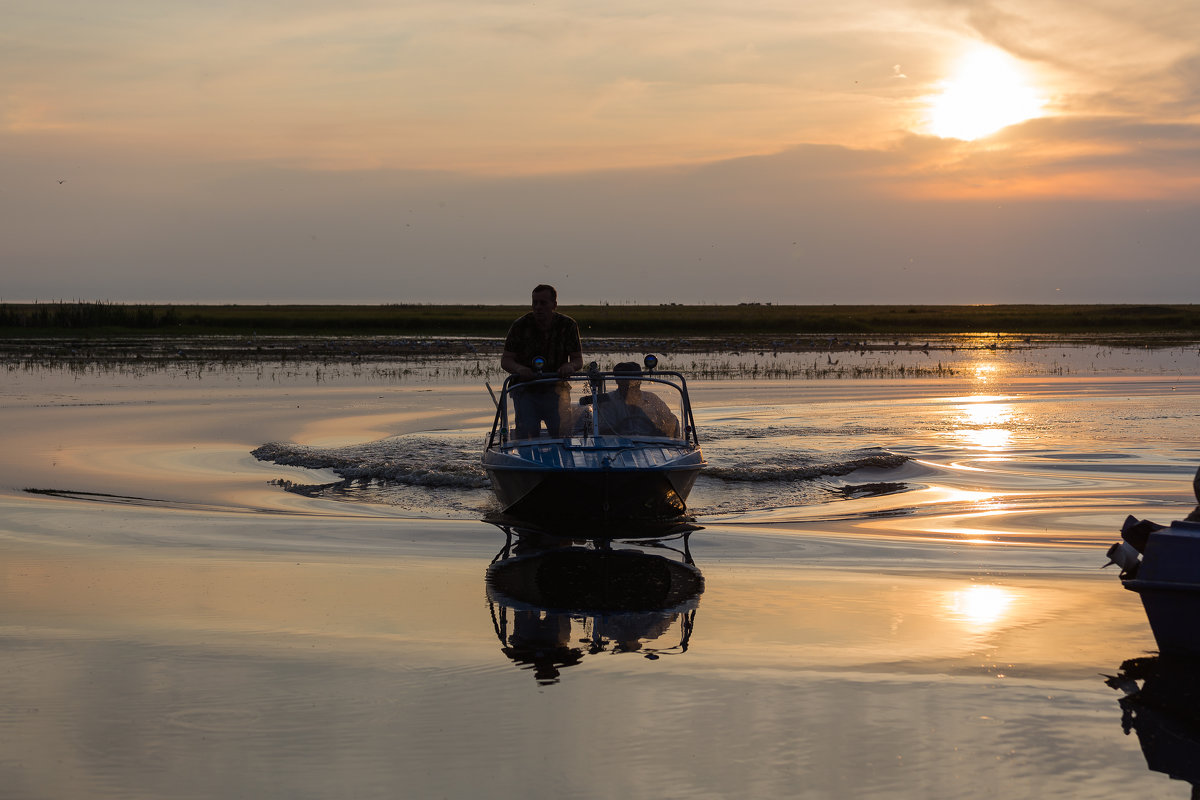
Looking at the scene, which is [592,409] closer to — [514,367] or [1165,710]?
[514,367]

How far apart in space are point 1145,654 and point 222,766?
16.1 ft

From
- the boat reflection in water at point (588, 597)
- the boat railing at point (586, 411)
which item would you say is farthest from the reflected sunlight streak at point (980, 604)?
the boat railing at point (586, 411)

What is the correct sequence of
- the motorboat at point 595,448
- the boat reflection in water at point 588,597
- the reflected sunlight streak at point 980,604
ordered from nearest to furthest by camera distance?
the boat reflection in water at point 588,597, the reflected sunlight streak at point 980,604, the motorboat at point 595,448

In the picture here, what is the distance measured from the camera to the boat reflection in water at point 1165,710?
5285 millimetres

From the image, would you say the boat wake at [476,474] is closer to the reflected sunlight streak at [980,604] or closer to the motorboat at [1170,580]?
the reflected sunlight streak at [980,604]

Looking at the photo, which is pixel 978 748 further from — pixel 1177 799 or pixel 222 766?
pixel 222 766

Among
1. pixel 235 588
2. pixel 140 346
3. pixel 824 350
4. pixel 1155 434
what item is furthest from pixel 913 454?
pixel 140 346

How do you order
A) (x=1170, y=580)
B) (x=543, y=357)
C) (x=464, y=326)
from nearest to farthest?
1. (x=1170, y=580)
2. (x=543, y=357)
3. (x=464, y=326)

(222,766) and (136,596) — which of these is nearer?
(222,766)

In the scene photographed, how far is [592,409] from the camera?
11406 millimetres

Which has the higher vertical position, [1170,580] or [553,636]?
[1170,580]

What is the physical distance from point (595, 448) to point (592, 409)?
72 cm

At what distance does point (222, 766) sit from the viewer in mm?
5238

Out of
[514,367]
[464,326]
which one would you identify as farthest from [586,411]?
[464,326]
